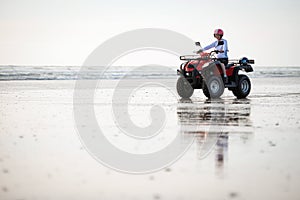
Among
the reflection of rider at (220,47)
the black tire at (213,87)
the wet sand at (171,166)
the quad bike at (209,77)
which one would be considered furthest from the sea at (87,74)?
the wet sand at (171,166)

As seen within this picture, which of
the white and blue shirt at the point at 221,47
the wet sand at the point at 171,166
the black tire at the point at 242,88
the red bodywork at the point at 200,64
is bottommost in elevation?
the wet sand at the point at 171,166

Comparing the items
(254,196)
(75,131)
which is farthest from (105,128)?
(254,196)

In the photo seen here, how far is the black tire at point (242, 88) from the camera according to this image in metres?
15.5

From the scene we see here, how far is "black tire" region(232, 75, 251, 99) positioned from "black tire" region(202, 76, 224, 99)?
0.69m

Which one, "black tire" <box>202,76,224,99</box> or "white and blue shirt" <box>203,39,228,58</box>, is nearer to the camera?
"black tire" <box>202,76,224,99</box>

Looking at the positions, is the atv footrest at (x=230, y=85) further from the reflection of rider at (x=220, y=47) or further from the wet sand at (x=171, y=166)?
the wet sand at (x=171, y=166)

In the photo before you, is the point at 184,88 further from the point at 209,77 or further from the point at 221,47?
the point at 221,47

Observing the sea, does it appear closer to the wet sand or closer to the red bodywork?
the red bodywork

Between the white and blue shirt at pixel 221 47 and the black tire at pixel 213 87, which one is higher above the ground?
the white and blue shirt at pixel 221 47

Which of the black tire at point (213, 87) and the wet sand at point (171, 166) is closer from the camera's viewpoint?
the wet sand at point (171, 166)

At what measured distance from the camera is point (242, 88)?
51.2 ft

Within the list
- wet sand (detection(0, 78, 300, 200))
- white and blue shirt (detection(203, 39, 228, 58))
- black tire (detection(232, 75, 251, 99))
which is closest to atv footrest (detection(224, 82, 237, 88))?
black tire (detection(232, 75, 251, 99))

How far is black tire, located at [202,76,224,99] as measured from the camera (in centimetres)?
1480

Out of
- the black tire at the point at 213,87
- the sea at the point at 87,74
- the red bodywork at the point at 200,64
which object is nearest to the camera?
the black tire at the point at 213,87
